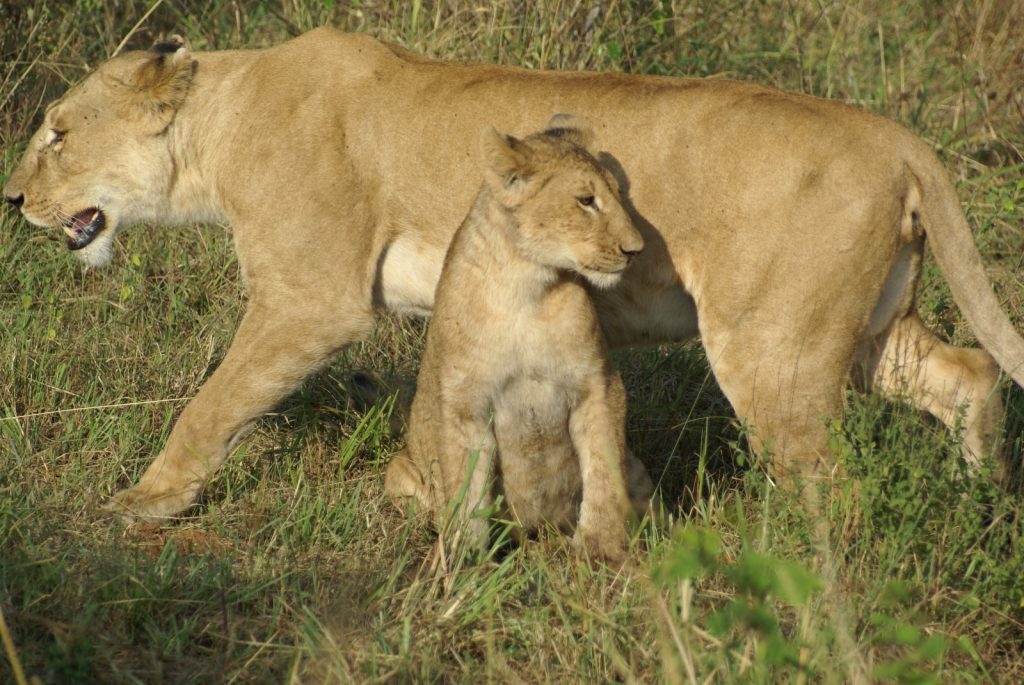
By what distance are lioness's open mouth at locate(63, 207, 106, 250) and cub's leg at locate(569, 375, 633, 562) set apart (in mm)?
2009

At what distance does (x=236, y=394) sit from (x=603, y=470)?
50.9 inches

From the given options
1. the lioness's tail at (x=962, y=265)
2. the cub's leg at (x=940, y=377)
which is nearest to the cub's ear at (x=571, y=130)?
the lioness's tail at (x=962, y=265)

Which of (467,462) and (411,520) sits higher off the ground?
(467,462)

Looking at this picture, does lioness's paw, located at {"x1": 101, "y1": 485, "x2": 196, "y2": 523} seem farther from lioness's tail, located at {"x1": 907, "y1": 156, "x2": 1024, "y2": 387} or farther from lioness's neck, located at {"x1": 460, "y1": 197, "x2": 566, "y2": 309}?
lioness's tail, located at {"x1": 907, "y1": 156, "x2": 1024, "y2": 387}

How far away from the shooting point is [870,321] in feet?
13.8

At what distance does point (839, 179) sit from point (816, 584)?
1.78m

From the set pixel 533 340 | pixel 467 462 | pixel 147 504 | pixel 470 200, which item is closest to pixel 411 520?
pixel 467 462

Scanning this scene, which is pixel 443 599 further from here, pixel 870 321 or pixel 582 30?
pixel 582 30

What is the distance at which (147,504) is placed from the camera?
14.6 feet

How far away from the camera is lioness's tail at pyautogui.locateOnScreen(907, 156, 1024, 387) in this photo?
156 inches

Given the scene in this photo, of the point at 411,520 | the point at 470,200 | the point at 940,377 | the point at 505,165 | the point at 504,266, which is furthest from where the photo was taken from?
the point at 940,377

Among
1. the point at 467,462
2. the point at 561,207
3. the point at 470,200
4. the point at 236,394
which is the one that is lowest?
the point at 236,394

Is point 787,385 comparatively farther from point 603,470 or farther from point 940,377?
point 940,377

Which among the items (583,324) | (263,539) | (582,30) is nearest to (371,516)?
(263,539)
